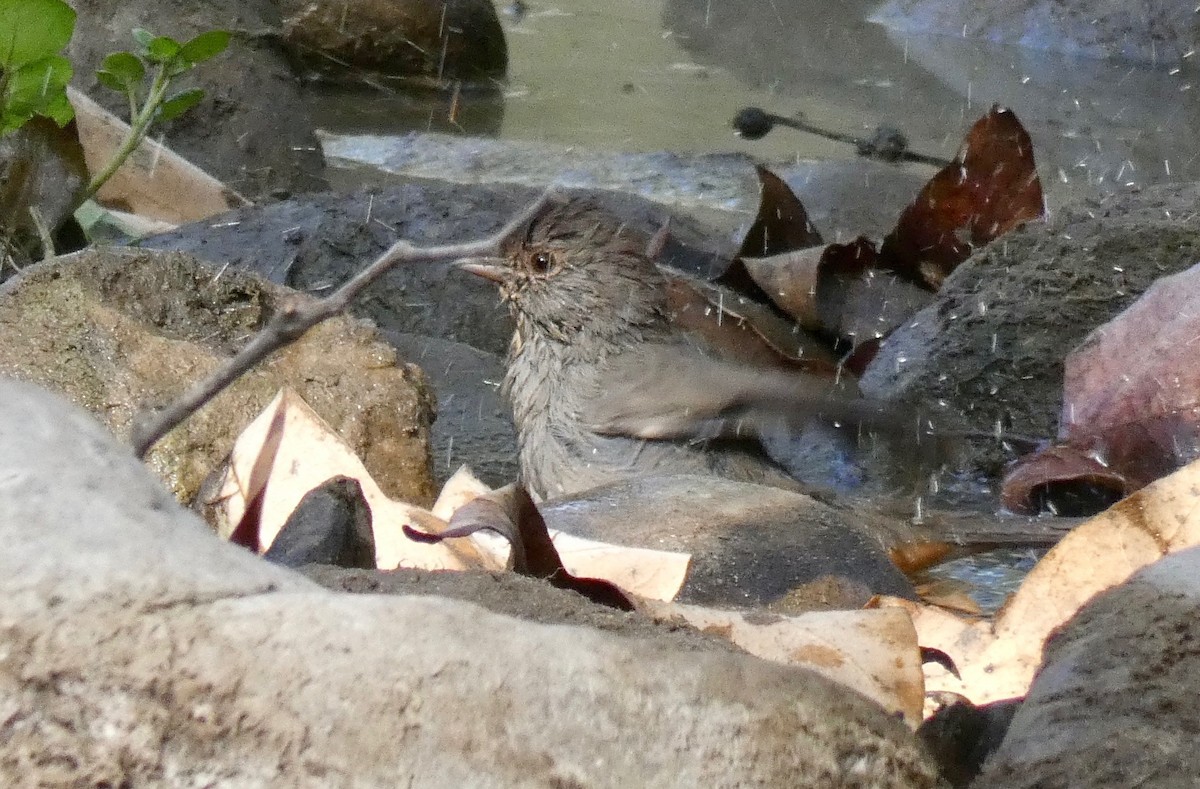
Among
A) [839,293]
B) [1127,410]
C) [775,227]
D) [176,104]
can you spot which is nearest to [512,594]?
[1127,410]

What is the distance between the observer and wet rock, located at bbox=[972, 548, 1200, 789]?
4.54 feet

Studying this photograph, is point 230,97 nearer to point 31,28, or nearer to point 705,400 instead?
point 705,400

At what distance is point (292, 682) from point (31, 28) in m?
2.13

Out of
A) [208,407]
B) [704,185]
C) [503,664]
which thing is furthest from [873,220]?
[503,664]

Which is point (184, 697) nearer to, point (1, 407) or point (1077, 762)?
point (1, 407)

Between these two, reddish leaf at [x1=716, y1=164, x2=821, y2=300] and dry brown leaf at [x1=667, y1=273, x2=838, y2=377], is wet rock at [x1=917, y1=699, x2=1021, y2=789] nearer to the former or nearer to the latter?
dry brown leaf at [x1=667, y1=273, x2=838, y2=377]

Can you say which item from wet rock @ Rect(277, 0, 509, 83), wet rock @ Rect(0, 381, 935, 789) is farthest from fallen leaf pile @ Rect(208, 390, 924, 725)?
wet rock @ Rect(277, 0, 509, 83)

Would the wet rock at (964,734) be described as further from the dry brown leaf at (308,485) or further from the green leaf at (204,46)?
the green leaf at (204,46)

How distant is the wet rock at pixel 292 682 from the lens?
40.9 inches

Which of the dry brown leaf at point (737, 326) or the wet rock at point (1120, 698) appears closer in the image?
the wet rock at point (1120, 698)

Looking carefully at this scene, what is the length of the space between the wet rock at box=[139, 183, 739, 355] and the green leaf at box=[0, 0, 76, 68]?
2.66 metres

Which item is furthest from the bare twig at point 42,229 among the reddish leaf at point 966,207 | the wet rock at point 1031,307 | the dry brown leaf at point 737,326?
the reddish leaf at point 966,207

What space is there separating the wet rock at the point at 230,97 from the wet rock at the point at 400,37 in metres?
2.75

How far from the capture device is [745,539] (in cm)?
258
